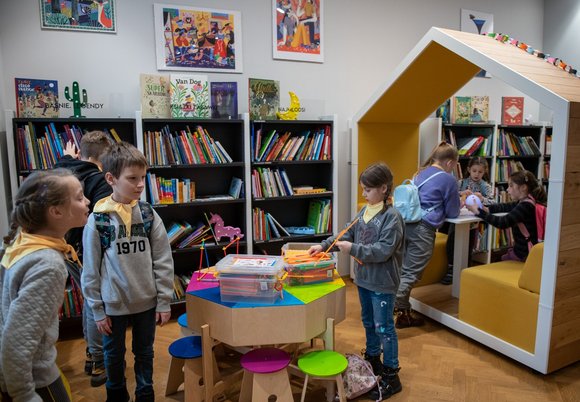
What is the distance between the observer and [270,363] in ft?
6.13

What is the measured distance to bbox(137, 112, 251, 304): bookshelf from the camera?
10.6 ft

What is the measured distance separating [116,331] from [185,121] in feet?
5.96

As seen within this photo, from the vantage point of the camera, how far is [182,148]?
10.9ft

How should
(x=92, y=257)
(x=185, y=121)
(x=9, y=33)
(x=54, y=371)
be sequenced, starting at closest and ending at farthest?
1. (x=54, y=371)
2. (x=92, y=257)
3. (x=9, y=33)
4. (x=185, y=121)

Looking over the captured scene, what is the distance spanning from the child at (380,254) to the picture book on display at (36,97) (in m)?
2.24

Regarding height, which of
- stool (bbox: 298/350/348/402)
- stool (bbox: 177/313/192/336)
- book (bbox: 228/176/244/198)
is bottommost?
stool (bbox: 177/313/192/336)

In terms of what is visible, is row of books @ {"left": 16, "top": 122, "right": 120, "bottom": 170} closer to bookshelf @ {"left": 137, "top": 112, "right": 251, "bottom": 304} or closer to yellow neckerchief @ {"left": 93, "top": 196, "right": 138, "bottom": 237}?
bookshelf @ {"left": 137, "top": 112, "right": 251, "bottom": 304}

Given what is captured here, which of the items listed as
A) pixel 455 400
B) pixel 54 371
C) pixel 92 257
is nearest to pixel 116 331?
pixel 92 257

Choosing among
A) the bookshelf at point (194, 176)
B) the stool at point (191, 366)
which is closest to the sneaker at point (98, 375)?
the stool at point (191, 366)

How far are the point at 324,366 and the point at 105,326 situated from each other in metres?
0.99

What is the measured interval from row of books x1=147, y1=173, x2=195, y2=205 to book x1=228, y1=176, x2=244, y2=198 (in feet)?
1.15

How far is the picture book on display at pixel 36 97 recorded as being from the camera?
2959 millimetres

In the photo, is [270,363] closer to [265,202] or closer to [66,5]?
[265,202]

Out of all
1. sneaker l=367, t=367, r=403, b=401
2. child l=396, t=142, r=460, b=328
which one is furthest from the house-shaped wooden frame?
sneaker l=367, t=367, r=403, b=401
